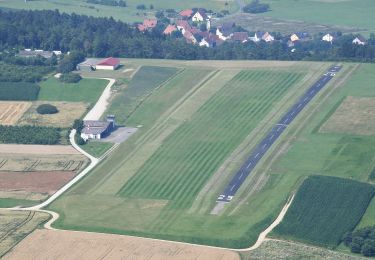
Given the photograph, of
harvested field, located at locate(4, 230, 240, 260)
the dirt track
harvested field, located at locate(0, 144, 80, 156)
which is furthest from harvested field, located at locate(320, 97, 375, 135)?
harvested field, located at locate(4, 230, 240, 260)

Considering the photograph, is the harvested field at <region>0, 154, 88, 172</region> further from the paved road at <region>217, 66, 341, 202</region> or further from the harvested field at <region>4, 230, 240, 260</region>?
the harvested field at <region>4, 230, 240, 260</region>

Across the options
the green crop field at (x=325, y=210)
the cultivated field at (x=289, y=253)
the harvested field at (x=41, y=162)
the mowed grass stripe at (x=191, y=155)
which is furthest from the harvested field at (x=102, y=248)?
the harvested field at (x=41, y=162)

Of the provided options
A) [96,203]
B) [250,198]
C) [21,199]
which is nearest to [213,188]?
[250,198]

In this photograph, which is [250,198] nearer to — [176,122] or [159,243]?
[159,243]

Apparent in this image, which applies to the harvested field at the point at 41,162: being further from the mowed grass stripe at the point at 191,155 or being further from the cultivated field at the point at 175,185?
the mowed grass stripe at the point at 191,155

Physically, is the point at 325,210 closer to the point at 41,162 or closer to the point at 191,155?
the point at 191,155

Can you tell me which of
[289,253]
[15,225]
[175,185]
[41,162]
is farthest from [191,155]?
[289,253]

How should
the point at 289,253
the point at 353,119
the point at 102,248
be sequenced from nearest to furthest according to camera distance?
the point at 289,253 < the point at 102,248 < the point at 353,119
